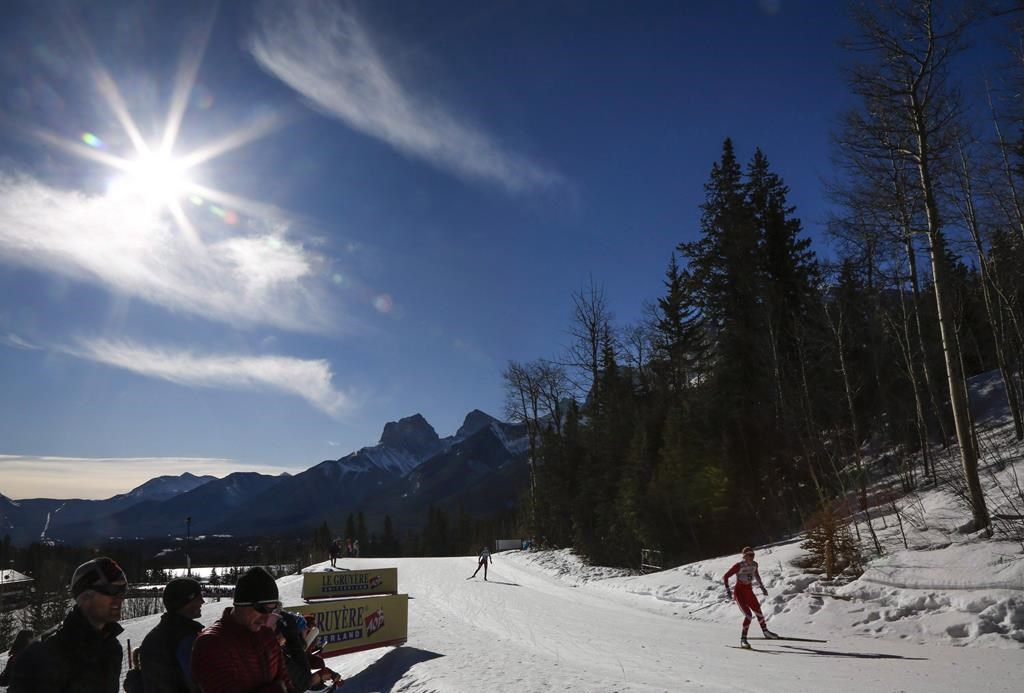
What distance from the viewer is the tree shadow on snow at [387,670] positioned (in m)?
12.0

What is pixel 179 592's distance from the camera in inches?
174

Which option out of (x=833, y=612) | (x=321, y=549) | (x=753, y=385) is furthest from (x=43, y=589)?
(x=833, y=612)

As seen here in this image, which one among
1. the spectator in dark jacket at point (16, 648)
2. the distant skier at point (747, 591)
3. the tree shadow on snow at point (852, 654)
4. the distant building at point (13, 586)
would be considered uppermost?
the spectator in dark jacket at point (16, 648)

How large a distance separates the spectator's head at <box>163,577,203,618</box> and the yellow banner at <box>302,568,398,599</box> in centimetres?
899

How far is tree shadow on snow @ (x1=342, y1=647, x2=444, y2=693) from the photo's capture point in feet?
39.2

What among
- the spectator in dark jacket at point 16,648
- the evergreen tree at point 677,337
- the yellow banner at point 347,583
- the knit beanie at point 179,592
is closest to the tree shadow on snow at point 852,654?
the yellow banner at point 347,583

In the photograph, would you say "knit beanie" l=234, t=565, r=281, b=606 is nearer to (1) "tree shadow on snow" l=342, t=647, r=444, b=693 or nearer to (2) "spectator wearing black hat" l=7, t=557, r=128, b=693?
(2) "spectator wearing black hat" l=7, t=557, r=128, b=693

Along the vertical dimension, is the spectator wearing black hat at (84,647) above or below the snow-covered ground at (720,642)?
above

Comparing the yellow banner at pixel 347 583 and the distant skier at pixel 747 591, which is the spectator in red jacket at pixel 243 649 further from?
the distant skier at pixel 747 591

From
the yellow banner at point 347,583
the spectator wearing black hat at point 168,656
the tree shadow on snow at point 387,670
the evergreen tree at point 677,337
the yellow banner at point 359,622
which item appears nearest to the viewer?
the spectator wearing black hat at point 168,656

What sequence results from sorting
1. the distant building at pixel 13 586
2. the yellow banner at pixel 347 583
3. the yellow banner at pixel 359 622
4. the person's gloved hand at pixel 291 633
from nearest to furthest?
the person's gloved hand at pixel 291 633 → the yellow banner at pixel 359 622 → the yellow banner at pixel 347 583 → the distant building at pixel 13 586

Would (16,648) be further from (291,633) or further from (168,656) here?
(291,633)

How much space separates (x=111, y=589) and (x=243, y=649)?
1.12 m

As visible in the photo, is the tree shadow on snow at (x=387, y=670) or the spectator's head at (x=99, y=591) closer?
the spectator's head at (x=99, y=591)
